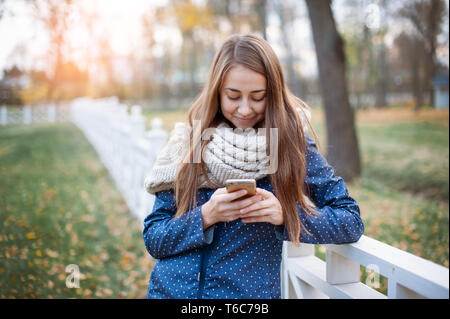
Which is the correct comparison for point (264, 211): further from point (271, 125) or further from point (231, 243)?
point (271, 125)

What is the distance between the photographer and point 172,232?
62.2 inches

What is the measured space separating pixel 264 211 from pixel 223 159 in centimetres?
28

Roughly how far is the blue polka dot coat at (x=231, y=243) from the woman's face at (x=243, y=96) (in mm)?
259

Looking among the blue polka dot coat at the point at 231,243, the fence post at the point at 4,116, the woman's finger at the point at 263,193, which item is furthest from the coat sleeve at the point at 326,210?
the fence post at the point at 4,116

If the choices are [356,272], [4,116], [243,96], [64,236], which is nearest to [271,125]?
[243,96]

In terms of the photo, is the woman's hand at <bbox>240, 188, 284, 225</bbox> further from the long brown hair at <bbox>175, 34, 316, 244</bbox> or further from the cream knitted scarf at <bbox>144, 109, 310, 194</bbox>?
the cream knitted scarf at <bbox>144, 109, 310, 194</bbox>

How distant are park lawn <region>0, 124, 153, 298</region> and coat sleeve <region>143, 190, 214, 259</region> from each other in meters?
2.02

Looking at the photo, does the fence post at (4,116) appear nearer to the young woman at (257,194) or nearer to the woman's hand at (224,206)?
the young woman at (257,194)

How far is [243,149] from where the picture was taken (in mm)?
1614

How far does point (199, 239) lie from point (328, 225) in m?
0.50

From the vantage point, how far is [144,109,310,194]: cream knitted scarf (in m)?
1.59

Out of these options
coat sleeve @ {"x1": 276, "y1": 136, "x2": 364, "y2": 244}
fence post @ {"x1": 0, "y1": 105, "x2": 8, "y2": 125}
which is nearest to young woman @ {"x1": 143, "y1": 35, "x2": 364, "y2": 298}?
coat sleeve @ {"x1": 276, "y1": 136, "x2": 364, "y2": 244}

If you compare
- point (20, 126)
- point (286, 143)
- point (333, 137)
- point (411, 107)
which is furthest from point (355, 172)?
point (20, 126)
